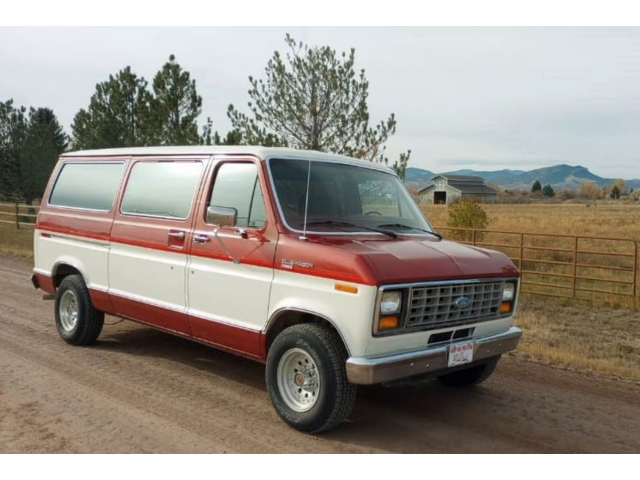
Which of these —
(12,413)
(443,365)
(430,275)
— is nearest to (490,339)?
(443,365)

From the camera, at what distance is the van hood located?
169 inches

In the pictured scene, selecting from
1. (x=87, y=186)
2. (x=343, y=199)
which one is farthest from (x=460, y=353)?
(x=87, y=186)

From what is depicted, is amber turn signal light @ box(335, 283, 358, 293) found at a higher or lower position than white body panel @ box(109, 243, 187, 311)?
higher

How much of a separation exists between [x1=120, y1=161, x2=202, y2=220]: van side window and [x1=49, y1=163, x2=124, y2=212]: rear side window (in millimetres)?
351

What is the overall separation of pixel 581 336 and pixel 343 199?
17.1 feet

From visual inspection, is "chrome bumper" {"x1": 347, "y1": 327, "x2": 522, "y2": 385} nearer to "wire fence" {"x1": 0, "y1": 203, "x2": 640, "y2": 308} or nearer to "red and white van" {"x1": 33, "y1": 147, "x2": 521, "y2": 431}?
"red and white van" {"x1": 33, "y1": 147, "x2": 521, "y2": 431}

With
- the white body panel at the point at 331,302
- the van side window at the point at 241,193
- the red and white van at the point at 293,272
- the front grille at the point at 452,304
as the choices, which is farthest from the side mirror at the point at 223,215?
the front grille at the point at 452,304

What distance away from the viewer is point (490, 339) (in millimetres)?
5027

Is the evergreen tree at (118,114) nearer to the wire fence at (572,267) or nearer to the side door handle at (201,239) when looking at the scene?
the wire fence at (572,267)

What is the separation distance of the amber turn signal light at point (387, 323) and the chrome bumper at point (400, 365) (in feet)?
0.72

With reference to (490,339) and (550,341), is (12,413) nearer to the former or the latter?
(490,339)

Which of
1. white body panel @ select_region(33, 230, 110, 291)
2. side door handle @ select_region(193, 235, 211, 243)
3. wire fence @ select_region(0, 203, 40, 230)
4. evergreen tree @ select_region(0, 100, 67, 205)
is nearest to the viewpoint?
side door handle @ select_region(193, 235, 211, 243)

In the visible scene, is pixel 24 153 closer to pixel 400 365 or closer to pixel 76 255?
pixel 76 255

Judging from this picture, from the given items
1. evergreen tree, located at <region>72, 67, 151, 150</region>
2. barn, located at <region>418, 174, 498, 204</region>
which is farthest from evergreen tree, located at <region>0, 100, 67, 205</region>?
barn, located at <region>418, 174, 498, 204</region>
